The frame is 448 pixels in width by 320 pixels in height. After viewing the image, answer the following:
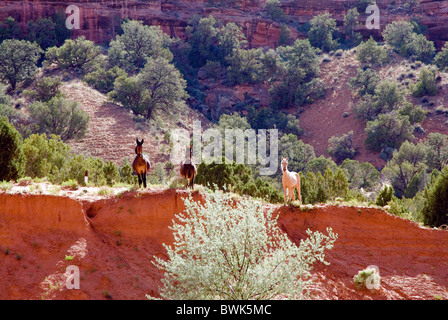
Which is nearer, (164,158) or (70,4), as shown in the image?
(164,158)

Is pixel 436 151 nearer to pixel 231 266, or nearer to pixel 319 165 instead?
pixel 319 165

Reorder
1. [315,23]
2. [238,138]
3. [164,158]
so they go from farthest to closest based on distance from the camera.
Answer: [315,23], [238,138], [164,158]

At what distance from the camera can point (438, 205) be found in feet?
79.6

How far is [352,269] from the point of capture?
18.8 m

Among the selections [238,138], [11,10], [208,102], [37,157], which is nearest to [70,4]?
[11,10]

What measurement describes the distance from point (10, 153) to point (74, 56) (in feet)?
155

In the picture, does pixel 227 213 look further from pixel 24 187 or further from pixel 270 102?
pixel 270 102

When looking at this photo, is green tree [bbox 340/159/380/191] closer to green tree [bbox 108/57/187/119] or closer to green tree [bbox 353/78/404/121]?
green tree [bbox 353/78/404/121]

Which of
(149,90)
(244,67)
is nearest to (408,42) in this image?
(244,67)

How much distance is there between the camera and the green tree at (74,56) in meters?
69.5

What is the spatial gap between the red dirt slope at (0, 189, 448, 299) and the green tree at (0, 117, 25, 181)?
7.55 meters

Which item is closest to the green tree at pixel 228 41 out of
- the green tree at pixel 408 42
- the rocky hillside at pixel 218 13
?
the rocky hillside at pixel 218 13

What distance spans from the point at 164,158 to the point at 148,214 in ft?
116
